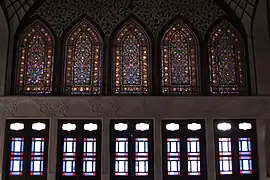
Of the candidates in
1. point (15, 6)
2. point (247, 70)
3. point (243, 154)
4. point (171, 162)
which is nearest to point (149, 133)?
point (171, 162)

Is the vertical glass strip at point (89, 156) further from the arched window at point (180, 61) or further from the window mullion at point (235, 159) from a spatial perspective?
the window mullion at point (235, 159)

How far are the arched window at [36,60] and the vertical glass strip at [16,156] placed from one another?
1.23m

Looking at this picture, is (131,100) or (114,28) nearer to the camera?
(131,100)

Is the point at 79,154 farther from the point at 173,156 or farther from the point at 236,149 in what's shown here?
the point at 236,149

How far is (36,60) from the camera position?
9797 millimetres

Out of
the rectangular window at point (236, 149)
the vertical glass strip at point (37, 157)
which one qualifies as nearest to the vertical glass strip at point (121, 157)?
the vertical glass strip at point (37, 157)

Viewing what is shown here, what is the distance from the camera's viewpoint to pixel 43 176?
8.98 metres

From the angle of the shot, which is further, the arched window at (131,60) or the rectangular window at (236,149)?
the arched window at (131,60)

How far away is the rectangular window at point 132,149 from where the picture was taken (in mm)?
9047

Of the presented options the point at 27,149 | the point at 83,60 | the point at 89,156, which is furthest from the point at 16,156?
the point at 83,60

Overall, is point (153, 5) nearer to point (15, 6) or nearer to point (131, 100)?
point (131, 100)

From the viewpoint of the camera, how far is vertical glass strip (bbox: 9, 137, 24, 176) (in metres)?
9.04

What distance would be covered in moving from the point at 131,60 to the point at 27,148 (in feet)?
10.7

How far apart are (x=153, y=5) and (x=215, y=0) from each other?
1.57 m
